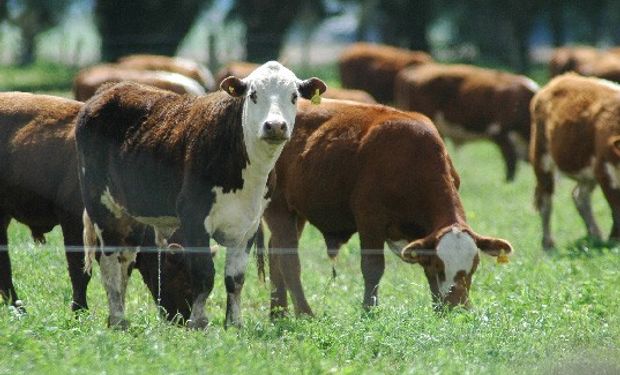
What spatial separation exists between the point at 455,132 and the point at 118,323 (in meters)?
18.3

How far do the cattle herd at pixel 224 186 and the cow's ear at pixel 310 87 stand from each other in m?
0.01

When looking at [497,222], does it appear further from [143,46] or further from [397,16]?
[397,16]

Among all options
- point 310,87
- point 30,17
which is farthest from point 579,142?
point 30,17

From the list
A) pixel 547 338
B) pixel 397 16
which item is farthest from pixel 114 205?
pixel 397 16

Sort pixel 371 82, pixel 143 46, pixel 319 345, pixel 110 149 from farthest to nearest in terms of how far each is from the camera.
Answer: pixel 143 46, pixel 371 82, pixel 110 149, pixel 319 345

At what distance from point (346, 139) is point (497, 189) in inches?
513

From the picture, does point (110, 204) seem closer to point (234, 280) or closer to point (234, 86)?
point (234, 280)

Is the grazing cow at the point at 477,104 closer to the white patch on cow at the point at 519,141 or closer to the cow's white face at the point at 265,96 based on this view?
the white patch on cow at the point at 519,141

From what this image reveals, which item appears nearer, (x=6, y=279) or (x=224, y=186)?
(x=224, y=186)

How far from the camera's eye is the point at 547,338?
1009 cm

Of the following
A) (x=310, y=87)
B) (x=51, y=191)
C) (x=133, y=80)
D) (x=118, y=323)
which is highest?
(x=310, y=87)

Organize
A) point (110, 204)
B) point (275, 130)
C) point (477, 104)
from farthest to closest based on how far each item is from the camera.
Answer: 1. point (477, 104)
2. point (110, 204)
3. point (275, 130)

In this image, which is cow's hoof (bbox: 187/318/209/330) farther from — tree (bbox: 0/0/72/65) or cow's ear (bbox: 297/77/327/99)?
tree (bbox: 0/0/72/65)

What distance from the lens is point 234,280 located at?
10867mm
